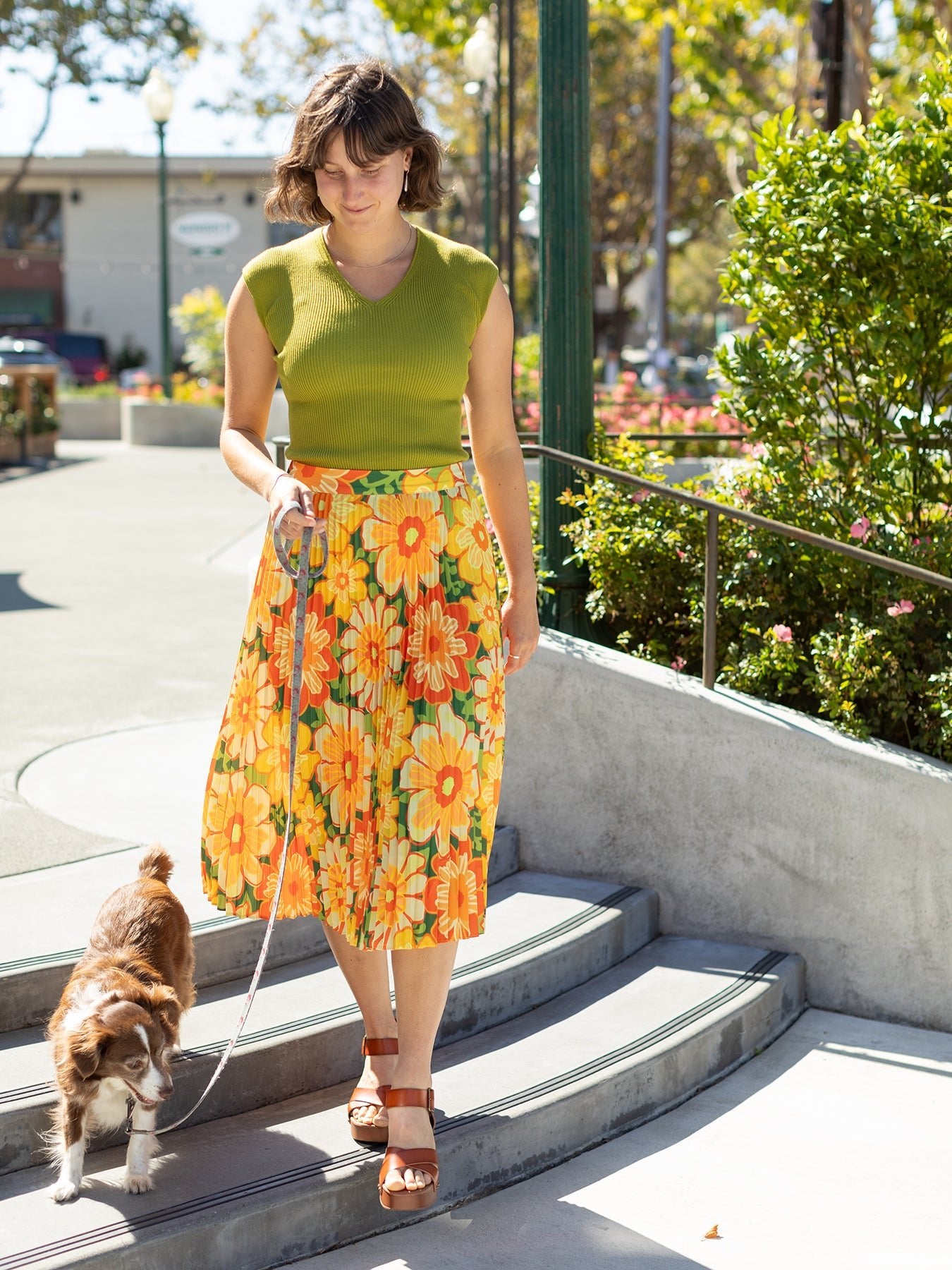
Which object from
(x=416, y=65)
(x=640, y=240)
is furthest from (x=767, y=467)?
(x=640, y=240)

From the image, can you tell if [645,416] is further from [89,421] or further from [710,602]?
[89,421]

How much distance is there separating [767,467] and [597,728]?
1.22m

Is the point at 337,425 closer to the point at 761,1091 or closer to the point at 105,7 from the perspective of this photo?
the point at 761,1091

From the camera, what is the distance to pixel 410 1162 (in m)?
2.96

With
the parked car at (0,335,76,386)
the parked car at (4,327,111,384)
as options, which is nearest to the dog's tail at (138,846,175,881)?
the parked car at (0,335,76,386)

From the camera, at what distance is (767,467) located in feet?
17.3

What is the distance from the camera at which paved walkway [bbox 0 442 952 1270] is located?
10.5 ft

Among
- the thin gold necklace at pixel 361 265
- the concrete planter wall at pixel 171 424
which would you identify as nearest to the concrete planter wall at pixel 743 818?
the thin gold necklace at pixel 361 265

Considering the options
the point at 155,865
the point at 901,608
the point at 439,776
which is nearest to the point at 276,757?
the point at 439,776

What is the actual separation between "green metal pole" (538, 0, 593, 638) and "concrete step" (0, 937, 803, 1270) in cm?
143

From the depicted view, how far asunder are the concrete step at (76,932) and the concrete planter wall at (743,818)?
3.82 feet

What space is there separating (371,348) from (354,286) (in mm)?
147

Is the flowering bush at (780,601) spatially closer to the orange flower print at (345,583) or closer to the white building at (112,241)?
the orange flower print at (345,583)

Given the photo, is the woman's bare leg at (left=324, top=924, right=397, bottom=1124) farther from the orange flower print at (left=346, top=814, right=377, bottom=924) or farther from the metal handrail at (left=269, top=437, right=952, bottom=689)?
the metal handrail at (left=269, top=437, right=952, bottom=689)
